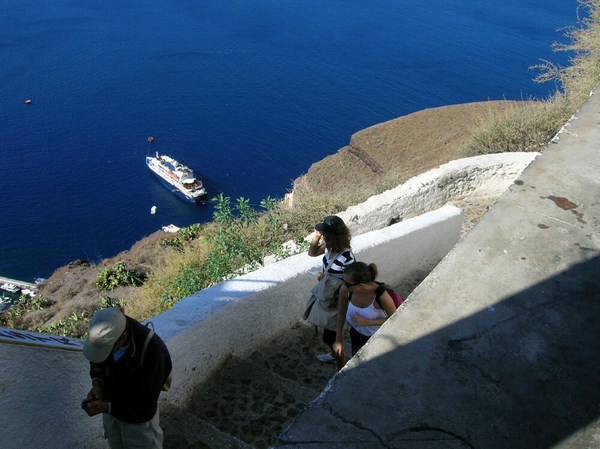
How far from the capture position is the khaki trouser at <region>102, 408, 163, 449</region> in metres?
3.16

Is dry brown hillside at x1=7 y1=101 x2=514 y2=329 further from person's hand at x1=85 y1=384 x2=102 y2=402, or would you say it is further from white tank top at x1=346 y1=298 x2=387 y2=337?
person's hand at x1=85 y1=384 x2=102 y2=402

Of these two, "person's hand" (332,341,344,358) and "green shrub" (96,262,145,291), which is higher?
"person's hand" (332,341,344,358)

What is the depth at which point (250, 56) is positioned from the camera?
158 feet

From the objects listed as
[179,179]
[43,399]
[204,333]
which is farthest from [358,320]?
[179,179]

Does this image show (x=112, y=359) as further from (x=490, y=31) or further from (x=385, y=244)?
(x=490, y=31)

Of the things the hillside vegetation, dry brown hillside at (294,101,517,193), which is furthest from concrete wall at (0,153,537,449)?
dry brown hillside at (294,101,517,193)

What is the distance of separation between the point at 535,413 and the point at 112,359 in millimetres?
1897

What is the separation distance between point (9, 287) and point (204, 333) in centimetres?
2568

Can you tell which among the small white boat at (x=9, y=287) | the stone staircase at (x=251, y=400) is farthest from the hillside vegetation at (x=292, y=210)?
the small white boat at (x=9, y=287)

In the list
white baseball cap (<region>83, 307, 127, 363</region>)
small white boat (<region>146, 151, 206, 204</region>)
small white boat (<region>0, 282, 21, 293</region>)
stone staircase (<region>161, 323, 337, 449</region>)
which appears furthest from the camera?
small white boat (<region>146, 151, 206, 204</region>)

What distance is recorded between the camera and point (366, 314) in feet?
12.8

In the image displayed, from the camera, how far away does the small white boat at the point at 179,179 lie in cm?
3438

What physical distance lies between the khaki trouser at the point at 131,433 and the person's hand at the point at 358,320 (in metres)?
1.35

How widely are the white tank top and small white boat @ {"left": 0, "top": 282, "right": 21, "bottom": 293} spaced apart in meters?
25.7
